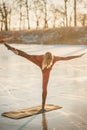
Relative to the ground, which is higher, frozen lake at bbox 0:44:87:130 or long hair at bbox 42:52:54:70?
long hair at bbox 42:52:54:70

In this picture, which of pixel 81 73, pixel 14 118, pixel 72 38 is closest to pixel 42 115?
pixel 14 118

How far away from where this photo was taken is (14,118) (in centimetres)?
718

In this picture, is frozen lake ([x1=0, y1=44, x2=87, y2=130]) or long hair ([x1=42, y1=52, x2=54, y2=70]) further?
long hair ([x1=42, y1=52, x2=54, y2=70])

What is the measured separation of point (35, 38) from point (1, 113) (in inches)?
1552

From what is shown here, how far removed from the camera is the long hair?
7312 millimetres

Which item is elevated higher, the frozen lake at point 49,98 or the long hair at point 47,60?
the long hair at point 47,60

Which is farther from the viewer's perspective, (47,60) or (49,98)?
(49,98)

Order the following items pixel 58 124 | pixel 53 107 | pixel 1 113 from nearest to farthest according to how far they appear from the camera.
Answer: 1. pixel 58 124
2. pixel 1 113
3. pixel 53 107

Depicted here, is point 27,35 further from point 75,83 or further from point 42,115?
point 42,115

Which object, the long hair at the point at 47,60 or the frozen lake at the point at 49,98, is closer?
the frozen lake at the point at 49,98

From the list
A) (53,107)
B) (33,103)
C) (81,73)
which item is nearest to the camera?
(53,107)

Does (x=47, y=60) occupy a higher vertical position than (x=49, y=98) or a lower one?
higher

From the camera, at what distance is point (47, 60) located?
24.2 ft

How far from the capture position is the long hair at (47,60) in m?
7.31
